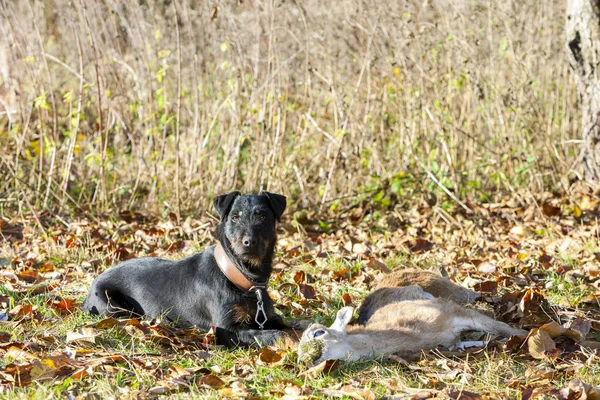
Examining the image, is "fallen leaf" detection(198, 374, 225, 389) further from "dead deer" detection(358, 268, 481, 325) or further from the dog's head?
"dead deer" detection(358, 268, 481, 325)

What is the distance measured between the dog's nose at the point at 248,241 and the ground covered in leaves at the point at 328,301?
62 centimetres

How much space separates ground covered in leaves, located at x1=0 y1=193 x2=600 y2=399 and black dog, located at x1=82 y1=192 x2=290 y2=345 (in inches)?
7.6

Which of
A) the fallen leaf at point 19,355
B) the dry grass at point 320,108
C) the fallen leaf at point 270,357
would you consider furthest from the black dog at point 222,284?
the dry grass at point 320,108

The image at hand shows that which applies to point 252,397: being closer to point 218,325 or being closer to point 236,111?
point 218,325

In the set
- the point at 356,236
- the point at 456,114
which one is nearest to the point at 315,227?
the point at 356,236

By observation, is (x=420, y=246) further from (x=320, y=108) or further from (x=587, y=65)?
(x=587, y=65)

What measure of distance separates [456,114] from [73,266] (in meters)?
4.79

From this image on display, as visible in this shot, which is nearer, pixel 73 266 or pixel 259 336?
pixel 259 336

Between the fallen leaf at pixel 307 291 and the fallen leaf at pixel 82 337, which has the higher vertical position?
the fallen leaf at pixel 82 337

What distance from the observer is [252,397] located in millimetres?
3566

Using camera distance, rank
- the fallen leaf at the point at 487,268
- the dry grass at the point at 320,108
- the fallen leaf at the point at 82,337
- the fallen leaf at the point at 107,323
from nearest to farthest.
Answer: the fallen leaf at the point at 82,337 < the fallen leaf at the point at 107,323 < the fallen leaf at the point at 487,268 < the dry grass at the point at 320,108

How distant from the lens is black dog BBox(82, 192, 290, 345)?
474cm

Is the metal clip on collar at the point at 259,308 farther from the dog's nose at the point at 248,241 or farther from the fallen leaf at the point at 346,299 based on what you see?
the fallen leaf at the point at 346,299

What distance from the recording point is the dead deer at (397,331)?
3943 millimetres
